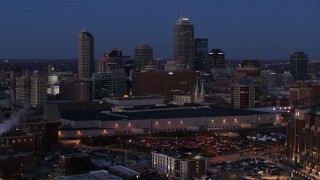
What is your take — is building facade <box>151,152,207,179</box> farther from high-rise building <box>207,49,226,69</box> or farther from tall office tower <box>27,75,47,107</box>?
high-rise building <box>207,49,226,69</box>

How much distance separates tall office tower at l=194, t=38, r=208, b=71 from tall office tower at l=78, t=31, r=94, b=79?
1023 centimetres

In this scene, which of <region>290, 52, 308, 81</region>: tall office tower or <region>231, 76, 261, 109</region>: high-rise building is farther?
<region>290, 52, 308, 81</region>: tall office tower

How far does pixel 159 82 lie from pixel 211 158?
62.5ft

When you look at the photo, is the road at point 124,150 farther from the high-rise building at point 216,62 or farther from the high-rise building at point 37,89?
the high-rise building at point 216,62

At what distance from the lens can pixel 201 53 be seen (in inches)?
2079

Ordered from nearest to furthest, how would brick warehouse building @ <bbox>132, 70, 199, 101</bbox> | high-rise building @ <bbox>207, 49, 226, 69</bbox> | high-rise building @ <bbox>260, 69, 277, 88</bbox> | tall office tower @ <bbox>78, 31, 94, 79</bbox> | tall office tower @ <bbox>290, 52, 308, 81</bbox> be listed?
brick warehouse building @ <bbox>132, 70, 199, 101</bbox> < tall office tower @ <bbox>78, 31, 94, 79</bbox> < high-rise building @ <bbox>260, 69, 277, 88</bbox> < tall office tower @ <bbox>290, 52, 308, 81</bbox> < high-rise building @ <bbox>207, 49, 226, 69</bbox>

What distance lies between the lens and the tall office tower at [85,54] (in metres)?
44.5

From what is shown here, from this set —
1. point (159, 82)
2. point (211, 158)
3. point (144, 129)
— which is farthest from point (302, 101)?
point (159, 82)

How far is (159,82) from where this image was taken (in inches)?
1389

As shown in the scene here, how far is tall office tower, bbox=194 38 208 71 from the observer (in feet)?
172

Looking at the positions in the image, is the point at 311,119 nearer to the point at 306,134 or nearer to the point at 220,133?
the point at 306,134

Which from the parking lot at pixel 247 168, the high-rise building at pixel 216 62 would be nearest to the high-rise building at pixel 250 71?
the high-rise building at pixel 216 62

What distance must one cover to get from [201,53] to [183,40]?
402 centimetres

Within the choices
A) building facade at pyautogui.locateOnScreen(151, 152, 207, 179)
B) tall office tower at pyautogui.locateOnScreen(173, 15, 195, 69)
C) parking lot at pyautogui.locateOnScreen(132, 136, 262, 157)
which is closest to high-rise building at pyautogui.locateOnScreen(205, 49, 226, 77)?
tall office tower at pyautogui.locateOnScreen(173, 15, 195, 69)
